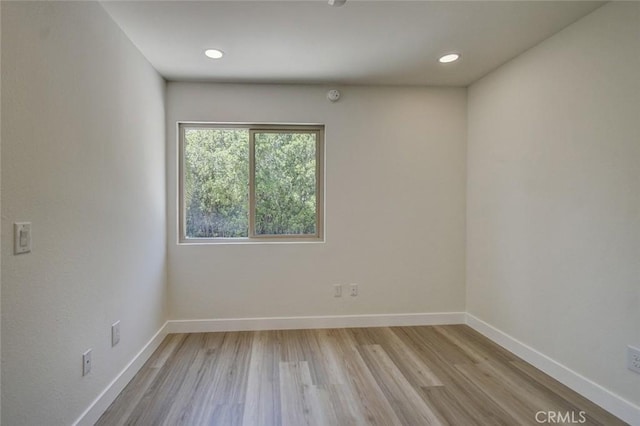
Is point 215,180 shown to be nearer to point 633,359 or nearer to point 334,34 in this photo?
point 334,34

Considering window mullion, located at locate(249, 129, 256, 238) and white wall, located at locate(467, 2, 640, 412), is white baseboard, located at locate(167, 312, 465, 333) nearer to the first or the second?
white wall, located at locate(467, 2, 640, 412)

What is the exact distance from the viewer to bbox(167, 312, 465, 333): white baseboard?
117 inches

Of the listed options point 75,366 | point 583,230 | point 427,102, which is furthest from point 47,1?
point 583,230

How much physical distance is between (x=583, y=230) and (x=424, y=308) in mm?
1613

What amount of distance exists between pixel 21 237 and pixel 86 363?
0.83 meters

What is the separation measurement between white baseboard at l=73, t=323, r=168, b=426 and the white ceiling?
89.2 inches

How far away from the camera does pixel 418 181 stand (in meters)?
3.16

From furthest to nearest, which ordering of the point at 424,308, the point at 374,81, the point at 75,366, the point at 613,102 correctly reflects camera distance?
1. the point at 424,308
2. the point at 374,81
3. the point at 613,102
4. the point at 75,366

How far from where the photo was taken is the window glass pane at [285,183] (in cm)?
312

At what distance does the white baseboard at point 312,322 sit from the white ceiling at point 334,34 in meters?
2.30

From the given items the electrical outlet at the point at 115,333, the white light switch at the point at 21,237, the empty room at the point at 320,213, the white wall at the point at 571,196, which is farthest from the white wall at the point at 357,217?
the white light switch at the point at 21,237

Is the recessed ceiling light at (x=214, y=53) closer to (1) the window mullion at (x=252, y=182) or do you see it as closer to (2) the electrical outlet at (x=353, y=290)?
(1) the window mullion at (x=252, y=182)

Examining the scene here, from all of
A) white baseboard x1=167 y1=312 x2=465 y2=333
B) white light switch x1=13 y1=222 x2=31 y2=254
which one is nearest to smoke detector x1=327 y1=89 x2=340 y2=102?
white baseboard x1=167 y1=312 x2=465 y2=333

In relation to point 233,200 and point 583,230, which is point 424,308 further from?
point 233,200
